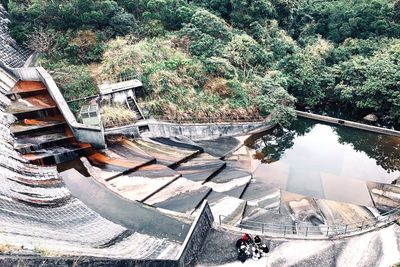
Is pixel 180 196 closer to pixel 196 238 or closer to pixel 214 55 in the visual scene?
pixel 196 238

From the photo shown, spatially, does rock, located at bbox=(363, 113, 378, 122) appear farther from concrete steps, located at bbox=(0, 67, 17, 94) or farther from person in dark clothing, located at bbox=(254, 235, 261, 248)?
concrete steps, located at bbox=(0, 67, 17, 94)

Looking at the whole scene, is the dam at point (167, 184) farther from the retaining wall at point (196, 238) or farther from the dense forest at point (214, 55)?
the dense forest at point (214, 55)

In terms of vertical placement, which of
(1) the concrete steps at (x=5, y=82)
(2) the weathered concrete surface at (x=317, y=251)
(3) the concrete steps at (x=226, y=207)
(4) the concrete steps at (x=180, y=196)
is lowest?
(2) the weathered concrete surface at (x=317, y=251)

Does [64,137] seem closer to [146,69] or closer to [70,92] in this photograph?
[70,92]

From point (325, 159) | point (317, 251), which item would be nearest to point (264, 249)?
point (317, 251)

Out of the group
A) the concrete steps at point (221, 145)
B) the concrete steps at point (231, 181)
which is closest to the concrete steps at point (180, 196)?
the concrete steps at point (231, 181)

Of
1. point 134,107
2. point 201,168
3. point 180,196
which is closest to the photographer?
point 180,196
